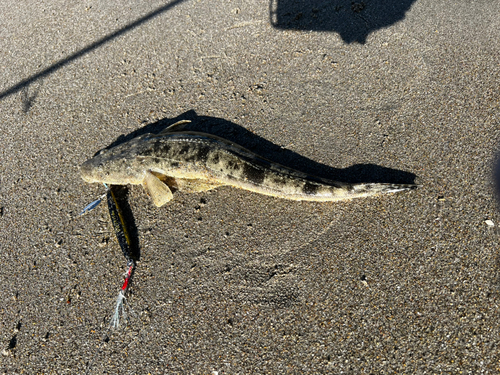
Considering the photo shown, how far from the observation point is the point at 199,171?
371cm

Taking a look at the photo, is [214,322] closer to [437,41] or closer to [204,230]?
[204,230]

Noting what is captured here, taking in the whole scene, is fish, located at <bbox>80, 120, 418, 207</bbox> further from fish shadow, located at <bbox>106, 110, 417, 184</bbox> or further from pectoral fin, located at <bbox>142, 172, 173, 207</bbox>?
fish shadow, located at <bbox>106, 110, 417, 184</bbox>

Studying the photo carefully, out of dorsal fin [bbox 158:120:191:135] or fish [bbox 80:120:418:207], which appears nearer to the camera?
fish [bbox 80:120:418:207]

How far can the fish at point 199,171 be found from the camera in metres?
3.51

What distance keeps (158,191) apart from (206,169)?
628 millimetres

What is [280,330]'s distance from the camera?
121 inches

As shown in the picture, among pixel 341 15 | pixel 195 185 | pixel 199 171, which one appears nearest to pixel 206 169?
pixel 199 171

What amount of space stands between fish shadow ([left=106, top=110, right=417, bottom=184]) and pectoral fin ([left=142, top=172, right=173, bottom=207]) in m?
0.92

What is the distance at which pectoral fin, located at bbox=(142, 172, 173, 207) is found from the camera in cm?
375

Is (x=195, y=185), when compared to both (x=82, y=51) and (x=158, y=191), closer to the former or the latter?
(x=158, y=191)

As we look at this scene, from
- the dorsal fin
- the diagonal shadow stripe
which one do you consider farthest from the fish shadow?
the diagonal shadow stripe

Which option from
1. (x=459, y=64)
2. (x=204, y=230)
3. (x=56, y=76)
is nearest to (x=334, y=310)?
(x=204, y=230)

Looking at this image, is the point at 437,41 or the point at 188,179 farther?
the point at 437,41

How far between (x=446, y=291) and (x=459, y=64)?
3050 millimetres
